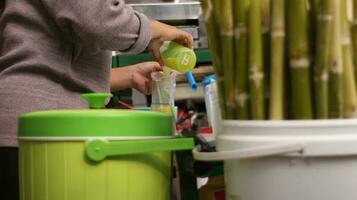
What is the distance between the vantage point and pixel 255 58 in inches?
20.3

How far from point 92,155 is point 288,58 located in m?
0.23

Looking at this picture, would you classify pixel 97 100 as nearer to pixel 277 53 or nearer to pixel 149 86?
pixel 277 53

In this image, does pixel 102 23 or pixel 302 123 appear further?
pixel 102 23

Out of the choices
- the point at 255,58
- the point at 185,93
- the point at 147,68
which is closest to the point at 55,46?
the point at 147,68

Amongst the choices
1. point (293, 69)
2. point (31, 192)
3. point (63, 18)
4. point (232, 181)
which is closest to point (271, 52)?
point (293, 69)

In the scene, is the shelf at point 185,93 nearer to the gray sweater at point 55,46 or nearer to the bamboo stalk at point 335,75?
the gray sweater at point 55,46

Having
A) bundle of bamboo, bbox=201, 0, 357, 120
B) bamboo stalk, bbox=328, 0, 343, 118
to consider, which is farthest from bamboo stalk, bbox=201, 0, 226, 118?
bamboo stalk, bbox=328, 0, 343, 118

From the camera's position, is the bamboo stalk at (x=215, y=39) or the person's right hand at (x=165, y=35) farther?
the person's right hand at (x=165, y=35)

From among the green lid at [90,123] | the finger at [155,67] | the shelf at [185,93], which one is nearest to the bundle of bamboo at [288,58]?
the green lid at [90,123]

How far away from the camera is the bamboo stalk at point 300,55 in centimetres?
50

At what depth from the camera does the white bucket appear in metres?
0.47

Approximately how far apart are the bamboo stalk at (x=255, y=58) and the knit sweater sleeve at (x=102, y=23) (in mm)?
327

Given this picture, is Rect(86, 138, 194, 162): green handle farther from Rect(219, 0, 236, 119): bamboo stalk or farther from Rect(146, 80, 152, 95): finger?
Rect(146, 80, 152, 95): finger

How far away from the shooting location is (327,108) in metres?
0.50
